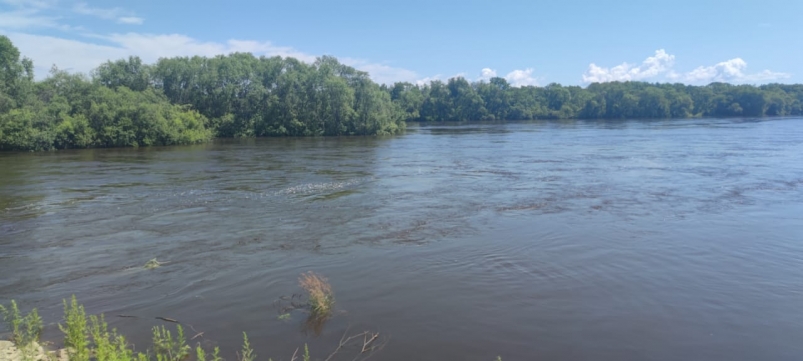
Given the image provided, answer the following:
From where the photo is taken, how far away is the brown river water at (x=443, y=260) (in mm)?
8039

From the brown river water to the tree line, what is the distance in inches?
1309

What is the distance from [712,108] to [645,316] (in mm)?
149611

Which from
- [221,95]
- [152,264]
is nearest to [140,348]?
[152,264]

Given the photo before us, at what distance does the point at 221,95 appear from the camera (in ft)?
237

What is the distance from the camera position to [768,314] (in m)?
8.77

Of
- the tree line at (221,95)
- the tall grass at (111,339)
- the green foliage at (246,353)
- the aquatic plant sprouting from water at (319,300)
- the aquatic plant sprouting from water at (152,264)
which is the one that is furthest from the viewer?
the tree line at (221,95)

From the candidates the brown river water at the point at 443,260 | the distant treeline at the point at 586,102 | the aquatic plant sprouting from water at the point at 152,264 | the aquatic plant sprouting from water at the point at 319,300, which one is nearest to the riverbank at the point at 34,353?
the brown river water at the point at 443,260

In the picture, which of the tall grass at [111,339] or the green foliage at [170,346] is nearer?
the tall grass at [111,339]

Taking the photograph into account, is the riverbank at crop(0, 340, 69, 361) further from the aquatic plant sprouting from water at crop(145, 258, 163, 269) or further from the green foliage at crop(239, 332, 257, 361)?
the aquatic plant sprouting from water at crop(145, 258, 163, 269)

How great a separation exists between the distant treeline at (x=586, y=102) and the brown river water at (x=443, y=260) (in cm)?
10775

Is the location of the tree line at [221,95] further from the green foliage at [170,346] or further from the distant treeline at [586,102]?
the distant treeline at [586,102]

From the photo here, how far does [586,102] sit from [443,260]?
139 metres

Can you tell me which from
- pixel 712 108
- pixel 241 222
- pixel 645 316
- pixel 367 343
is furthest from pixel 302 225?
pixel 712 108

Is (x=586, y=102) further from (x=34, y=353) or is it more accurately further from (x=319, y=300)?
(x=34, y=353)
